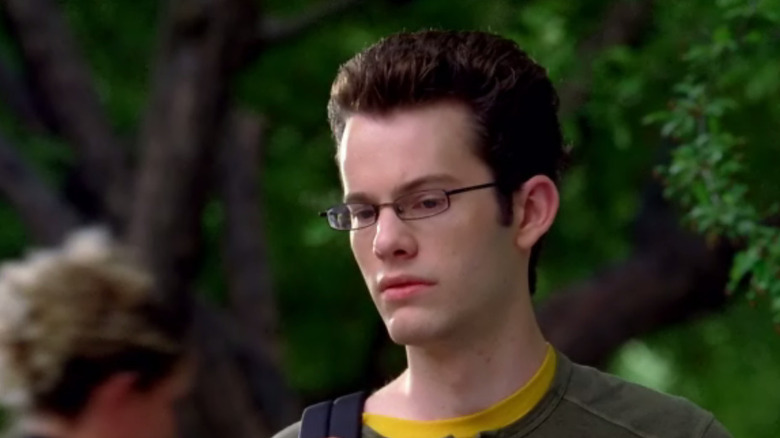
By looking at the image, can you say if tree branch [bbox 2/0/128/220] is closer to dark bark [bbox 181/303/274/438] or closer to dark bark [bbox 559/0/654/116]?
dark bark [bbox 181/303/274/438]

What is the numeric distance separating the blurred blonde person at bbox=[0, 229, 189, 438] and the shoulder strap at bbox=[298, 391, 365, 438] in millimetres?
270

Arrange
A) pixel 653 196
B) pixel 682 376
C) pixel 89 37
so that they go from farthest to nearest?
pixel 682 376 → pixel 89 37 → pixel 653 196

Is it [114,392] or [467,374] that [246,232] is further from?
A: [114,392]

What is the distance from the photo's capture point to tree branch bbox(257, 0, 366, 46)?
866 cm

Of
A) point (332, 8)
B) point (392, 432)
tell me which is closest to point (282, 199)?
point (332, 8)

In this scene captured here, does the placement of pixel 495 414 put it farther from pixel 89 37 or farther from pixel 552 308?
pixel 89 37

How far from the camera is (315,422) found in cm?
334

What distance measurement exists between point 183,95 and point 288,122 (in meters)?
2.01

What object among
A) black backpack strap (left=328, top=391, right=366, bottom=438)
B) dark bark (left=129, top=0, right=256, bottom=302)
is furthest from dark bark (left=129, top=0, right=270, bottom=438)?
black backpack strap (left=328, top=391, right=366, bottom=438)

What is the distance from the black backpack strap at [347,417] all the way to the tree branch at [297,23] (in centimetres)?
525

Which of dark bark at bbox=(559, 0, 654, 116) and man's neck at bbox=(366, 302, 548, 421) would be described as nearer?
man's neck at bbox=(366, 302, 548, 421)

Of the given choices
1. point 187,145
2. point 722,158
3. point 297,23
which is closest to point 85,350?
point 722,158

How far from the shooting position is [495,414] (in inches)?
131

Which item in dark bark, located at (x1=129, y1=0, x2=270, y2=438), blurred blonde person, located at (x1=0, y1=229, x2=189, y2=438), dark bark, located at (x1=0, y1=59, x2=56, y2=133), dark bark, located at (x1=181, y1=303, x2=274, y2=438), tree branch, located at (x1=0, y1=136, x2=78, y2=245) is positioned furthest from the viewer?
dark bark, located at (x1=0, y1=59, x2=56, y2=133)
